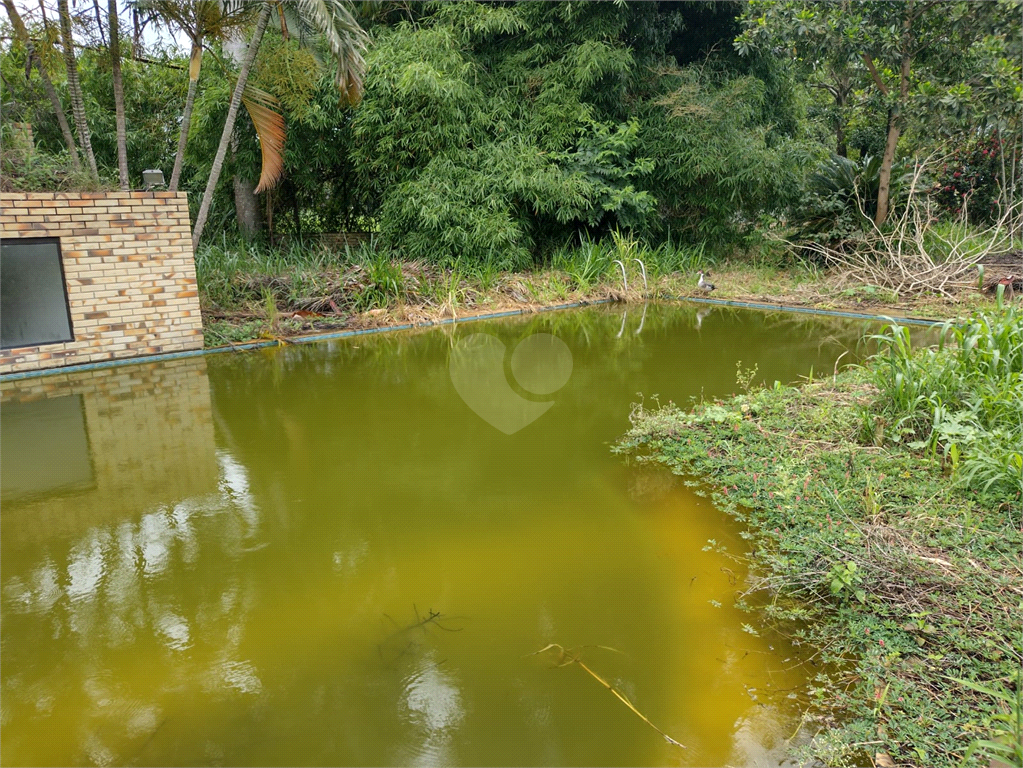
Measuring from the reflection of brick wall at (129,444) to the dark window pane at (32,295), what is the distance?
0.42m

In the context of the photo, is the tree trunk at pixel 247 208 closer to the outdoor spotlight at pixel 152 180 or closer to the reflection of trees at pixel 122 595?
the outdoor spotlight at pixel 152 180

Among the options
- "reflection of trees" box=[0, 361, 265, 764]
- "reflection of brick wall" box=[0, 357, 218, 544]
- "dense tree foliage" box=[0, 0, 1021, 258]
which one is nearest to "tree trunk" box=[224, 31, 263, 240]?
"dense tree foliage" box=[0, 0, 1021, 258]

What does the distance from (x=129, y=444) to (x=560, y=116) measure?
7.79 metres

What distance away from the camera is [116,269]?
6.28 metres

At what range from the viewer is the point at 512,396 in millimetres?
5328

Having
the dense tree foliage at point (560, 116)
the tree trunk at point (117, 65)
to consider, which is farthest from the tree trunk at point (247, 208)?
the tree trunk at point (117, 65)

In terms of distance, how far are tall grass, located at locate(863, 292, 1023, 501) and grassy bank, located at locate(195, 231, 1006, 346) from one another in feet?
14.7

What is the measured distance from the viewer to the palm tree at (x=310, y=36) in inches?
270

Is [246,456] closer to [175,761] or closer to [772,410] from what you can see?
[175,761]

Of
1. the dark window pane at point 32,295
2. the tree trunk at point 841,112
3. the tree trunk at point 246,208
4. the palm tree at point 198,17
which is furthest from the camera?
the tree trunk at point 841,112

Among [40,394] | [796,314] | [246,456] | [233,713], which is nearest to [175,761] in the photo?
[233,713]

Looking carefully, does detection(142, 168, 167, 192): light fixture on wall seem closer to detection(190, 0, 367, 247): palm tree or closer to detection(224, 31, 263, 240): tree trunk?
detection(190, 0, 367, 247): palm tree

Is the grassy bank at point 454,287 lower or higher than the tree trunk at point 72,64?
lower

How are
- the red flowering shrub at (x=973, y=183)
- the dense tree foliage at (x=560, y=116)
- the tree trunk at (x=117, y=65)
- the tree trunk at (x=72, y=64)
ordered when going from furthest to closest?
the red flowering shrub at (x=973, y=183) < the dense tree foliage at (x=560, y=116) < the tree trunk at (x=117, y=65) < the tree trunk at (x=72, y=64)
